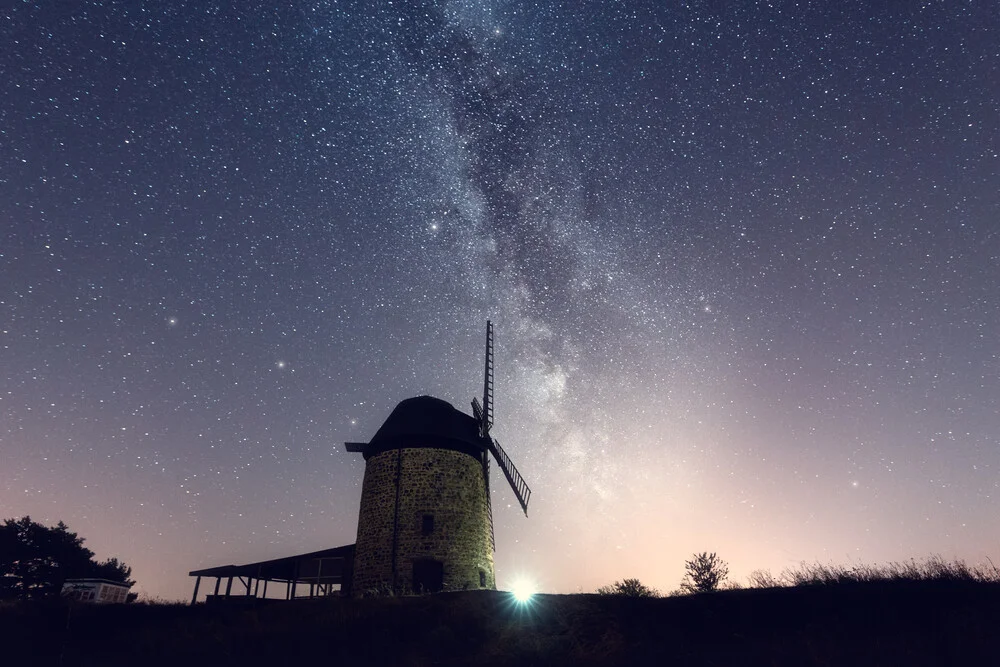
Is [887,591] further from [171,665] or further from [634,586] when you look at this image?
[634,586]

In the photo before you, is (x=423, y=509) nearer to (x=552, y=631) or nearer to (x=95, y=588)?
(x=552, y=631)

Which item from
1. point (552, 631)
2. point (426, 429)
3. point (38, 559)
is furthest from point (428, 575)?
point (38, 559)

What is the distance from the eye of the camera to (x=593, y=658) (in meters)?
13.1

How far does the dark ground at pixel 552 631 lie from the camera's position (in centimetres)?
1195

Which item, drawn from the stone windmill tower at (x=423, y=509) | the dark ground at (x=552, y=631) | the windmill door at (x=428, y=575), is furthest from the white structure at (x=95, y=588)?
the windmill door at (x=428, y=575)

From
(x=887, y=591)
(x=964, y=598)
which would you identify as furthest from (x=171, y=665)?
Result: (x=964, y=598)

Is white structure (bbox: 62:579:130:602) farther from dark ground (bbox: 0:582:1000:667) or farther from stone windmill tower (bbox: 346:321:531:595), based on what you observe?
stone windmill tower (bbox: 346:321:531:595)

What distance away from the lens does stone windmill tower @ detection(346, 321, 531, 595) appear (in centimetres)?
2291

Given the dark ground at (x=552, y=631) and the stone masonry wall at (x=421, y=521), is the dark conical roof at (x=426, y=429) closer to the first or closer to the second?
the stone masonry wall at (x=421, y=521)

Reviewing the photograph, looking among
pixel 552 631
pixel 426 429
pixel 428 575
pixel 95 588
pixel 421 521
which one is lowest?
pixel 552 631

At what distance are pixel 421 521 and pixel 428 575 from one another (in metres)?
2.20

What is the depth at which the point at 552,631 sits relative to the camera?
14586 mm

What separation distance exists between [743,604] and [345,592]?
17.2 metres

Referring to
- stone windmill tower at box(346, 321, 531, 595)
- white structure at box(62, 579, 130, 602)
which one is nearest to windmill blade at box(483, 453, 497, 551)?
stone windmill tower at box(346, 321, 531, 595)
